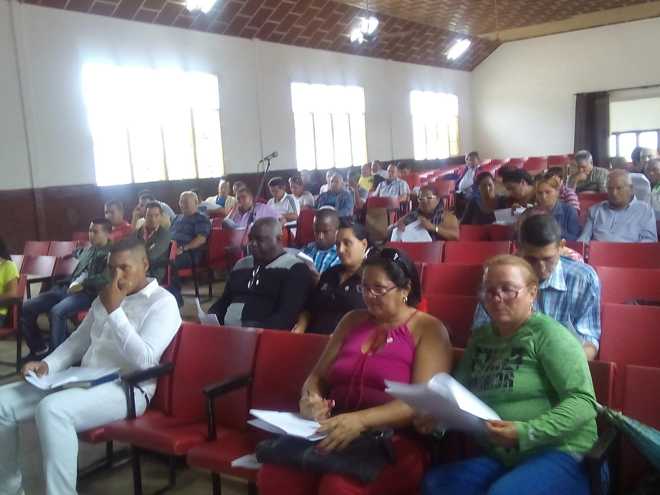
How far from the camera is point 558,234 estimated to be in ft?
8.18

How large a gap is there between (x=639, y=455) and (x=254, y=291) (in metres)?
2.00

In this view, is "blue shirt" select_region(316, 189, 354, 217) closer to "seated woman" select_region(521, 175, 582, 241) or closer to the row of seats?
"seated woman" select_region(521, 175, 582, 241)

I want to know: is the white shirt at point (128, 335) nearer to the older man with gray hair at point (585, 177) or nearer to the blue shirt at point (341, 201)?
the older man with gray hair at point (585, 177)

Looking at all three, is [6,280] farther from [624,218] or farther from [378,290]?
[624,218]

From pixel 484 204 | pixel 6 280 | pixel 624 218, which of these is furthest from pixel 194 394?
pixel 484 204

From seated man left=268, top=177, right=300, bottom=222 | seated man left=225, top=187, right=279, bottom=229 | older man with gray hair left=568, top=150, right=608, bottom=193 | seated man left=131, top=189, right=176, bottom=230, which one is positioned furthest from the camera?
seated man left=268, top=177, right=300, bottom=222

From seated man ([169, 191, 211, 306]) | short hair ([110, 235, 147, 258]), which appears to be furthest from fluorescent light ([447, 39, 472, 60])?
short hair ([110, 235, 147, 258])

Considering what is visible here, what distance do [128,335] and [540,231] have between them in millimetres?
1639

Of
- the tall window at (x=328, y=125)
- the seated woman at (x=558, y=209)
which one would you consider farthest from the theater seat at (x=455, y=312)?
the tall window at (x=328, y=125)

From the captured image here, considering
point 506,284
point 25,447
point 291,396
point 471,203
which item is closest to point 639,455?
point 506,284

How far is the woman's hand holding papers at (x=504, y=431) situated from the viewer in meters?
1.72

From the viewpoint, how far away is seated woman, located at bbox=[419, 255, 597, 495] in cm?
172

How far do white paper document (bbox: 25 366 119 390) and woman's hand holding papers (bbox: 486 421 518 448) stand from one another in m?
1.60

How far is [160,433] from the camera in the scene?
2.44 meters
